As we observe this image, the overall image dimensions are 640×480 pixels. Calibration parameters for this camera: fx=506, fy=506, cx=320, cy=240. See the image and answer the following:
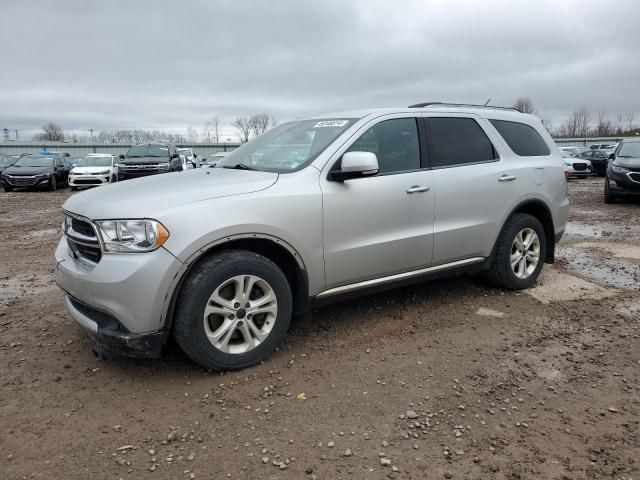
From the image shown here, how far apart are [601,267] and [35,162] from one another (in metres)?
21.2

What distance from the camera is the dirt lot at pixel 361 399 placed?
252 centimetres

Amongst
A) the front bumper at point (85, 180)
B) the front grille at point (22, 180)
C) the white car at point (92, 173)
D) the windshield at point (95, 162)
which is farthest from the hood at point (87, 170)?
the front grille at point (22, 180)

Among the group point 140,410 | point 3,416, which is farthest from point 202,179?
point 3,416

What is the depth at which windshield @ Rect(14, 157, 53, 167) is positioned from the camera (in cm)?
2031

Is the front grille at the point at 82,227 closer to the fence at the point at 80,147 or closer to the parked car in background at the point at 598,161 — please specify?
the parked car in background at the point at 598,161

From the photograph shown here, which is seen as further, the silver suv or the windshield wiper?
the windshield wiper

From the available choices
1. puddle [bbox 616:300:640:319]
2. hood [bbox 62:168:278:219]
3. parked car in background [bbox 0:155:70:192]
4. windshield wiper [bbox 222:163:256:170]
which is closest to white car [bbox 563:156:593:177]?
puddle [bbox 616:300:640:319]

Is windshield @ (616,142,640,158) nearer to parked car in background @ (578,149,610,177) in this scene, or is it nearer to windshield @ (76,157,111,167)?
parked car in background @ (578,149,610,177)

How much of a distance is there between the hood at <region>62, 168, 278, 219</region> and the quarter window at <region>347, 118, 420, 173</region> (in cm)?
87

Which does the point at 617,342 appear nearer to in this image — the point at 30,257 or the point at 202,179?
the point at 202,179

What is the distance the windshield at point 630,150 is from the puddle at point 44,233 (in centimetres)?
1342

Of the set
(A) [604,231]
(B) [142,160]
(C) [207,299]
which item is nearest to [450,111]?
(C) [207,299]

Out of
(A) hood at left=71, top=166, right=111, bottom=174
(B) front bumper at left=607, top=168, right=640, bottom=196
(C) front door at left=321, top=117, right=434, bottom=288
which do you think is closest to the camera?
(C) front door at left=321, top=117, right=434, bottom=288

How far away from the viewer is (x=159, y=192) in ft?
10.9
